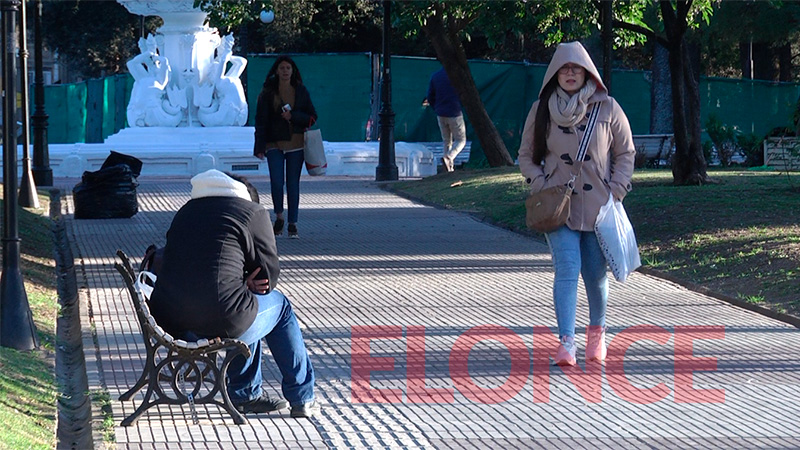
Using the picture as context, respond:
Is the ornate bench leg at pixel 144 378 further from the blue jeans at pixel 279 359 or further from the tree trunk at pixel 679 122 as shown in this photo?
the tree trunk at pixel 679 122

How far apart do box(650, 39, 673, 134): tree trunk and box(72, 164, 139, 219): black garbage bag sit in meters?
16.1

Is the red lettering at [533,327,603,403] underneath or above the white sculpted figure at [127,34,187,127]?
underneath

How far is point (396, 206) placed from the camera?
1677 cm

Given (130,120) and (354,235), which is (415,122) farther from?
(354,235)

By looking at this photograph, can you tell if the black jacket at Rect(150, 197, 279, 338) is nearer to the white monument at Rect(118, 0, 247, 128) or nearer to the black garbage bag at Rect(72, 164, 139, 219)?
the black garbage bag at Rect(72, 164, 139, 219)

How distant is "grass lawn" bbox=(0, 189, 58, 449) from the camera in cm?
539

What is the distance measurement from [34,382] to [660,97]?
2468cm

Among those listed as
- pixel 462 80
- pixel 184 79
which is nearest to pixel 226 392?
pixel 462 80

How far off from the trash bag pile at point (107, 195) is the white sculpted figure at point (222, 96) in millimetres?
10659

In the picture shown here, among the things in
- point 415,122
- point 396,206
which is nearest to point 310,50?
point 415,122

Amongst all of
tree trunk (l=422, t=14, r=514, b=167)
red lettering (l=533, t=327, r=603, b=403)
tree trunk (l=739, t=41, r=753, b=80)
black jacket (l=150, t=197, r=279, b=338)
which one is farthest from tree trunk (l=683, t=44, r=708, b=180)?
tree trunk (l=739, t=41, r=753, b=80)

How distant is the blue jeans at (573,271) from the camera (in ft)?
22.9

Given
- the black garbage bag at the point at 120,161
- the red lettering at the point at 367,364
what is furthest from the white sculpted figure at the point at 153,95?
the red lettering at the point at 367,364

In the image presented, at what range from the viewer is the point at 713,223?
1212 cm
